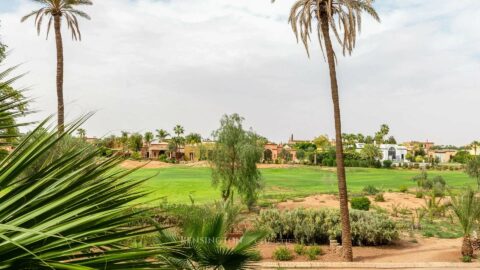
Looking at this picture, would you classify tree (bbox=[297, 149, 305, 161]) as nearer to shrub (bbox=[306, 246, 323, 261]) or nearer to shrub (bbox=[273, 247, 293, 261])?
shrub (bbox=[306, 246, 323, 261])

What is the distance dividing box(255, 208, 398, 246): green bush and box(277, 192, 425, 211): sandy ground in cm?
1037

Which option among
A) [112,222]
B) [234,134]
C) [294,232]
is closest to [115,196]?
[112,222]

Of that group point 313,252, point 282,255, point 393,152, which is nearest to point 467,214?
point 313,252

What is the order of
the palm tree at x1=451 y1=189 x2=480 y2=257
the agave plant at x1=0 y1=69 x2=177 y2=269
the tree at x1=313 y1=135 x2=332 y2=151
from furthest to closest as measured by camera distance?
1. the tree at x1=313 y1=135 x2=332 y2=151
2. the palm tree at x1=451 y1=189 x2=480 y2=257
3. the agave plant at x1=0 y1=69 x2=177 y2=269

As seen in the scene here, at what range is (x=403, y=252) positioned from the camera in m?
18.5

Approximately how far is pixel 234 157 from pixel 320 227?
31.3 ft

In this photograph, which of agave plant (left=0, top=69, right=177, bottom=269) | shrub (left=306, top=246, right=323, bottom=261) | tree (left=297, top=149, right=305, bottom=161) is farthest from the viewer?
tree (left=297, top=149, right=305, bottom=161)

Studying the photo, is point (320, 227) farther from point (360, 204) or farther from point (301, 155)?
point (301, 155)

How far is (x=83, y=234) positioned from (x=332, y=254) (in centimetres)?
1672

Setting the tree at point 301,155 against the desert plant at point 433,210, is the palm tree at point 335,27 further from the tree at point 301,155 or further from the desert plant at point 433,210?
the tree at point 301,155

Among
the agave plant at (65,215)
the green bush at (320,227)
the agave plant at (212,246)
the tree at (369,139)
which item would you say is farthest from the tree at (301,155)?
the agave plant at (65,215)

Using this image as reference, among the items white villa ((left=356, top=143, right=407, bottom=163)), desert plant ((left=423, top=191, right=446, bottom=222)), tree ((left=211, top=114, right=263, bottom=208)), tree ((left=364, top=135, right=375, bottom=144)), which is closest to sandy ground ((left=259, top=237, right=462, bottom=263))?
desert plant ((left=423, top=191, right=446, bottom=222))

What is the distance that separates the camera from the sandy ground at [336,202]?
3253 cm

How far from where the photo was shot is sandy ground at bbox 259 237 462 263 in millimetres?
16859
